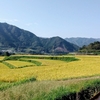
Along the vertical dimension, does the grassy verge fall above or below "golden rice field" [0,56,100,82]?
above

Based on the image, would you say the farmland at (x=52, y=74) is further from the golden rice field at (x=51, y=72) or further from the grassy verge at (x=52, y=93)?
the grassy verge at (x=52, y=93)


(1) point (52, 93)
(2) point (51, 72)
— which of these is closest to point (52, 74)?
(2) point (51, 72)

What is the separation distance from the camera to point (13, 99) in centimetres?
859

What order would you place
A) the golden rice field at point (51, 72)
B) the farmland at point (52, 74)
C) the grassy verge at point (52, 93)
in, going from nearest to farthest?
the grassy verge at point (52, 93), the farmland at point (52, 74), the golden rice field at point (51, 72)

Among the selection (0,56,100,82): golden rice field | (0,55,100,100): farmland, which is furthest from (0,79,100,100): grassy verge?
(0,56,100,82): golden rice field

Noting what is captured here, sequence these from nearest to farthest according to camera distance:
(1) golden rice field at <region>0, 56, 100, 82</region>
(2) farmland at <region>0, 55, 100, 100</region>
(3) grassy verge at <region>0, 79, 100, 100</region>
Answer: (3) grassy verge at <region>0, 79, 100, 100</region> → (2) farmland at <region>0, 55, 100, 100</region> → (1) golden rice field at <region>0, 56, 100, 82</region>

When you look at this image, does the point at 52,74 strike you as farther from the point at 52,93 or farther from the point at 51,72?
the point at 52,93

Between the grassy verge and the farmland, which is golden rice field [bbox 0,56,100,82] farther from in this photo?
the grassy verge

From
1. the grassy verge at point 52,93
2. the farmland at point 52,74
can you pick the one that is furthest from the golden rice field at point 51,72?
the grassy verge at point 52,93

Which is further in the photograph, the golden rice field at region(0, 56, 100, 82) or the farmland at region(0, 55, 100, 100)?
the golden rice field at region(0, 56, 100, 82)

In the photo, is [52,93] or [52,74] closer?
[52,93]

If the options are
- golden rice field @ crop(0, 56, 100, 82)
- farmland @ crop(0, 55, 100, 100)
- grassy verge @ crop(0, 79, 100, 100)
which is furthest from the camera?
golden rice field @ crop(0, 56, 100, 82)

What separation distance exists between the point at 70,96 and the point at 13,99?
2.09m

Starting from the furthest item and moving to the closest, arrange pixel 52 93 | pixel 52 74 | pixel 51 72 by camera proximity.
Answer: pixel 51 72 < pixel 52 74 < pixel 52 93
